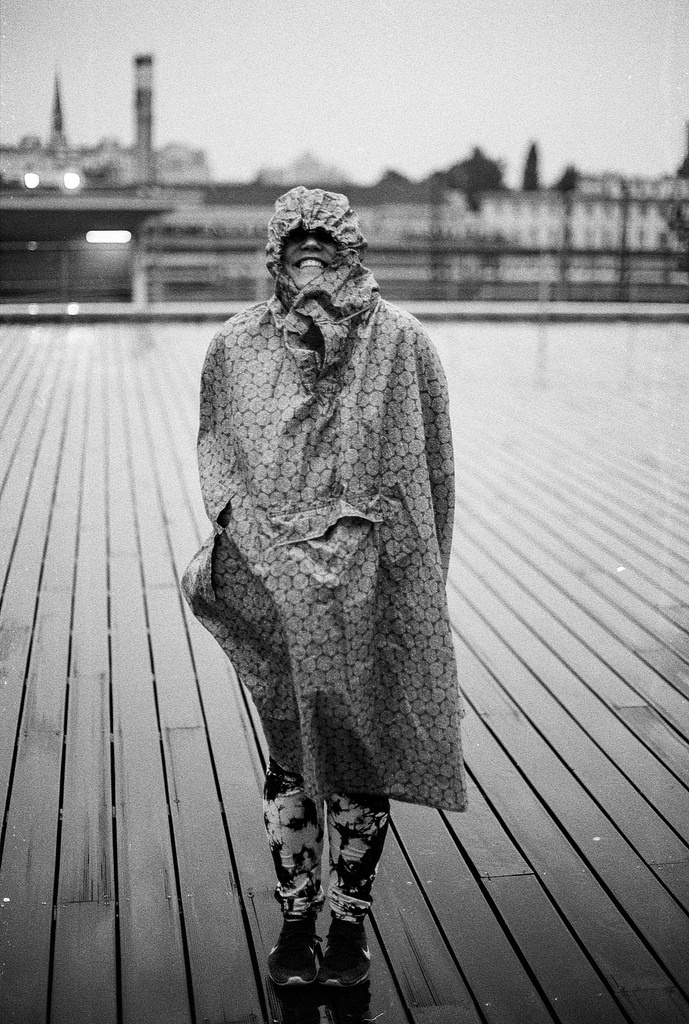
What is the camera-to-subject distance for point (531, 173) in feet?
196

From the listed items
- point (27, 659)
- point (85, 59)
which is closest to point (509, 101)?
point (85, 59)

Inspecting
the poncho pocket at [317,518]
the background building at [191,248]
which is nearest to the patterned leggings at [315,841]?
the poncho pocket at [317,518]

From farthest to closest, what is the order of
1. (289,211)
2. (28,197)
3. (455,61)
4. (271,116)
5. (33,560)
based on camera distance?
(28,197) → (271,116) → (455,61) → (33,560) → (289,211)

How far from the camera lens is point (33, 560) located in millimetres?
4215

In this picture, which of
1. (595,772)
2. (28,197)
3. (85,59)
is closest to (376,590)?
(595,772)

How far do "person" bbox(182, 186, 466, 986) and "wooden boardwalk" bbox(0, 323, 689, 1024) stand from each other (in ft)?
0.65

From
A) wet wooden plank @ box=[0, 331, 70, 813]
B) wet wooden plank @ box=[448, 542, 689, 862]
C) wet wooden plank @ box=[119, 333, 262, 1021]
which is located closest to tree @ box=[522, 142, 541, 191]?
wet wooden plank @ box=[0, 331, 70, 813]

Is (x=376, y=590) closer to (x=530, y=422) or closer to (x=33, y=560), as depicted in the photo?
(x=33, y=560)

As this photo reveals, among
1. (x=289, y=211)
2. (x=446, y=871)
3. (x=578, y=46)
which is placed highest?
(x=578, y=46)

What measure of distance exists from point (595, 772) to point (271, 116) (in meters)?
9.40

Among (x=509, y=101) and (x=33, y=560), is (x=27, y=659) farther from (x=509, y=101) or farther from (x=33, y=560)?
(x=509, y=101)

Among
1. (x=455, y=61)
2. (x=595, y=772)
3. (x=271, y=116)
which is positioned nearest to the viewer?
(x=595, y=772)

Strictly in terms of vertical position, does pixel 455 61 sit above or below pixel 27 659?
above

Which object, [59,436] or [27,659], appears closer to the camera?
[27,659]
